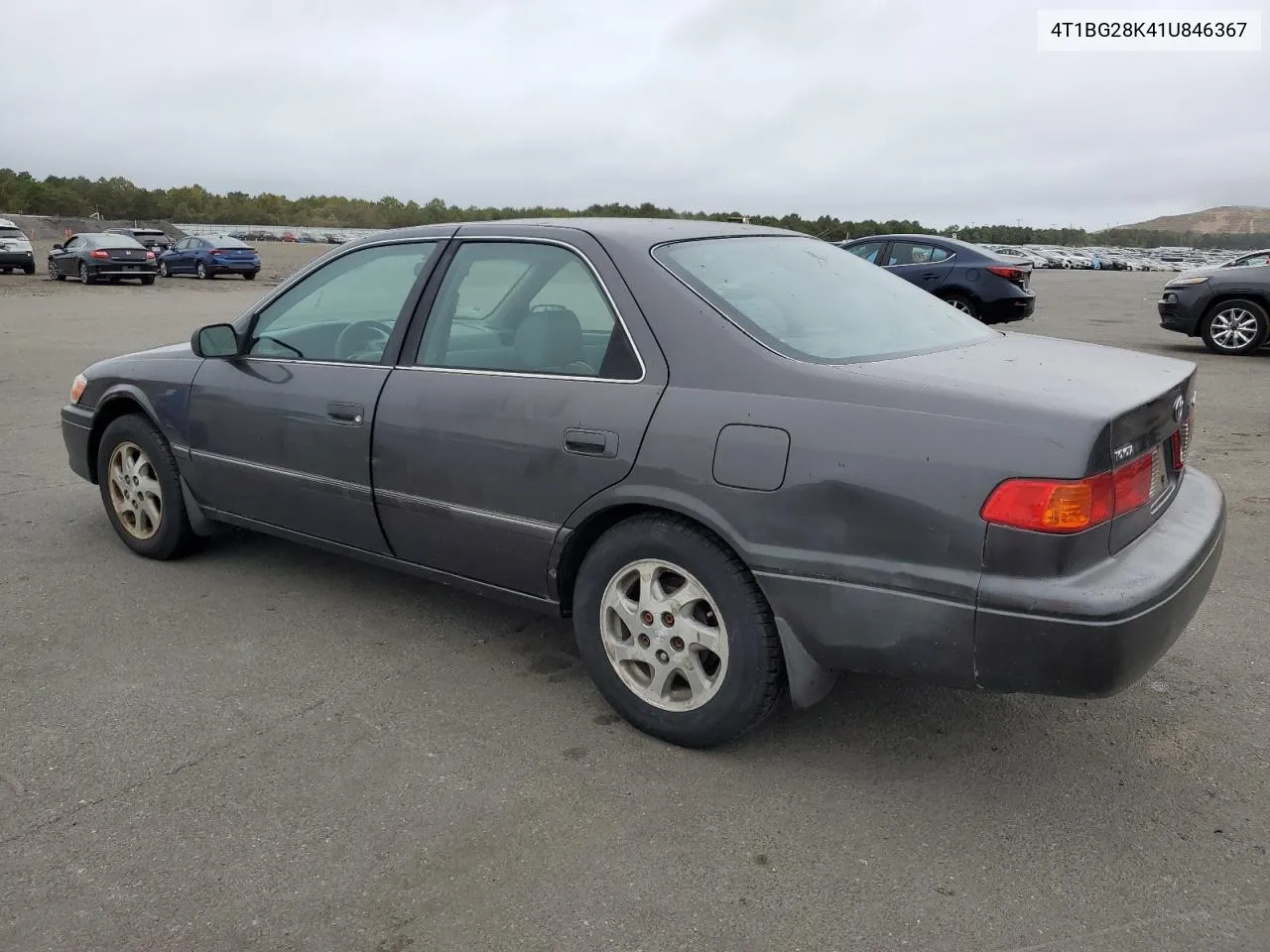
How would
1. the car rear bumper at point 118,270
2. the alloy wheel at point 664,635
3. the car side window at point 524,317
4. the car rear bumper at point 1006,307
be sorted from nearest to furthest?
the alloy wheel at point 664,635 → the car side window at point 524,317 → the car rear bumper at point 1006,307 → the car rear bumper at point 118,270

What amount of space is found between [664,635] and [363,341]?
1721 mm

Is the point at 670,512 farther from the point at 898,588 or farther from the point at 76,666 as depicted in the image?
the point at 76,666

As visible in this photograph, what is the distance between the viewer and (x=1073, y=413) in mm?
2557

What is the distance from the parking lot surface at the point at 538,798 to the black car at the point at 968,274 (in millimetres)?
11491

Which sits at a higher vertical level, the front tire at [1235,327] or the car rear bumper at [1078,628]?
the front tire at [1235,327]

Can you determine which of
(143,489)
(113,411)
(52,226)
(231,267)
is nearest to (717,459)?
(143,489)

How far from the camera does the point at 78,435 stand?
5105mm

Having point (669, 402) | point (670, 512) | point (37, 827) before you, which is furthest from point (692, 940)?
point (37, 827)

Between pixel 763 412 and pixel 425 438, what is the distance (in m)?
1.29

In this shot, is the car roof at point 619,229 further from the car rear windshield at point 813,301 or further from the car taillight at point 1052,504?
the car taillight at point 1052,504

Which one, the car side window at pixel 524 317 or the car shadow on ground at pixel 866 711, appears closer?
the car shadow on ground at pixel 866 711

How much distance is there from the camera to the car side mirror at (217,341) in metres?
4.33

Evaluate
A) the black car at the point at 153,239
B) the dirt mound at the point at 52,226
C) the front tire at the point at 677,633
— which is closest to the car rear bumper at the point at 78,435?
the front tire at the point at 677,633

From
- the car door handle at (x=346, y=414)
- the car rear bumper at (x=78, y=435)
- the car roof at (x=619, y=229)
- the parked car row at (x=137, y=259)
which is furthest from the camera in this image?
the parked car row at (x=137, y=259)
